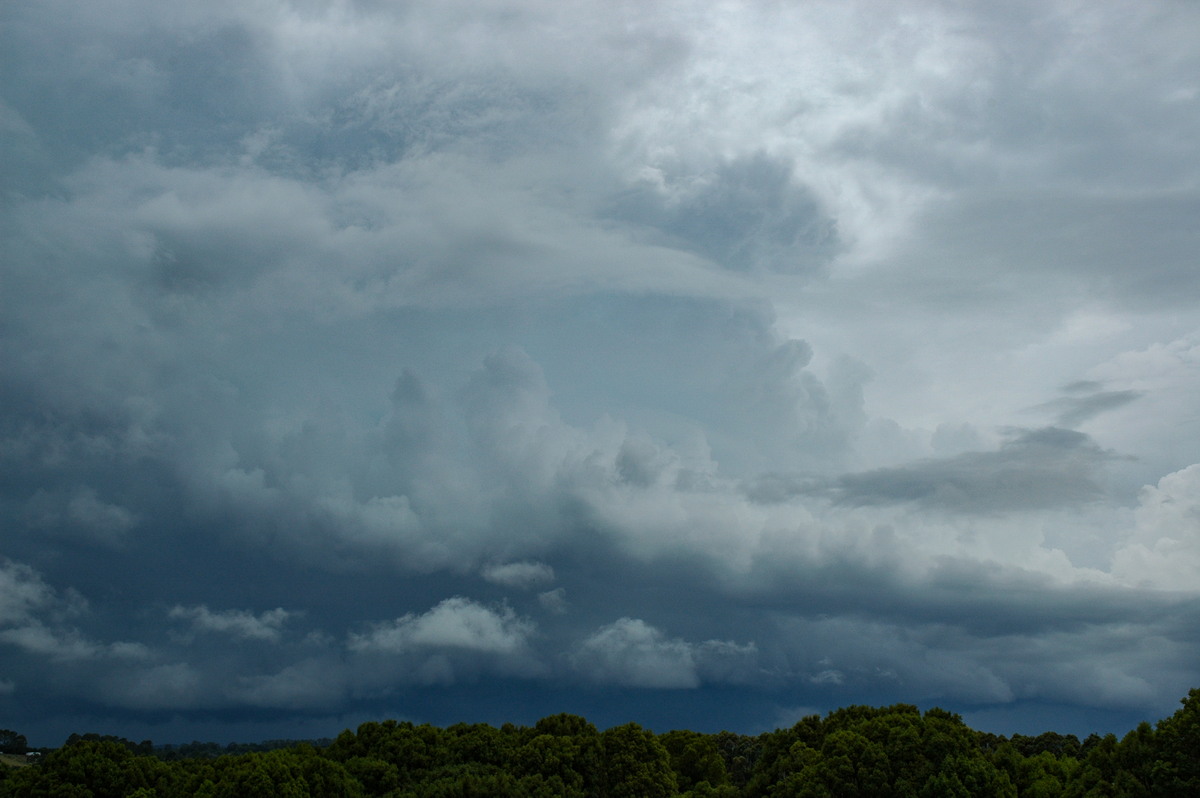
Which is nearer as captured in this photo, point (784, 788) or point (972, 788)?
point (972, 788)

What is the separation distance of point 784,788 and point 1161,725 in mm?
30169

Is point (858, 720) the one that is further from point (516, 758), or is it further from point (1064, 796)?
point (516, 758)

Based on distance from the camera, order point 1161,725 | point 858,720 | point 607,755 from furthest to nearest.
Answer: point 858,720, point 607,755, point 1161,725

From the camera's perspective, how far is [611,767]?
92.1 metres

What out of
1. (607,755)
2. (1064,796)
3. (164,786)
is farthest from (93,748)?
(1064,796)

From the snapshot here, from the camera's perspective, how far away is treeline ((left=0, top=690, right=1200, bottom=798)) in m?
69.0

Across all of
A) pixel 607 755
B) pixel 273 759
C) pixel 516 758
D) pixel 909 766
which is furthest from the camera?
pixel 607 755

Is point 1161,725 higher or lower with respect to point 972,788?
higher

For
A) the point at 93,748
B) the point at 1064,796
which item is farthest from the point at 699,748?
the point at 93,748

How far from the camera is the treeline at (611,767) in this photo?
226 ft

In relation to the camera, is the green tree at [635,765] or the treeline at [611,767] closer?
the treeline at [611,767]

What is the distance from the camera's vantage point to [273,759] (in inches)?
A: 2958

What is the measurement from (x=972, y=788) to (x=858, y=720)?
23590mm

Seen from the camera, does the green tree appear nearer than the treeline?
No
